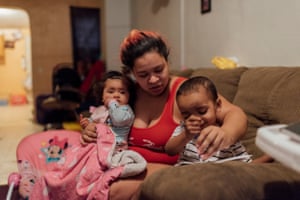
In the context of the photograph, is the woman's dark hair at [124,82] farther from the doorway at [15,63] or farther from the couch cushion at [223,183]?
the doorway at [15,63]

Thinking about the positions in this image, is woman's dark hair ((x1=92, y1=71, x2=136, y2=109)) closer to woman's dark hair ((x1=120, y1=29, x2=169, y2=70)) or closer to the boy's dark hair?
woman's dark hair ((x1=120, y1=29, x2=169, y2=70))

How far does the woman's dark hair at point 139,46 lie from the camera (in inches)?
61.3

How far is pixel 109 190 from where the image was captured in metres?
1.30

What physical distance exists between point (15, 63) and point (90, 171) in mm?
8351

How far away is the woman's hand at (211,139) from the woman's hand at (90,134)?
61 cm

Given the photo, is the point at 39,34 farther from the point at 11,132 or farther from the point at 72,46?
the point at 11,132

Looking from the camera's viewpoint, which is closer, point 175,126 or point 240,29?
point 175,126

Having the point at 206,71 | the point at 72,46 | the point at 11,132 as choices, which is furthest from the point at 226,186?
the point at 72,46

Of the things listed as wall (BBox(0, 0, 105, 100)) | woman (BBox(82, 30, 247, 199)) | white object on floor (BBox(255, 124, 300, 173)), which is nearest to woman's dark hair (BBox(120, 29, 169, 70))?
woman (BBox(82, 30, 247, 199))

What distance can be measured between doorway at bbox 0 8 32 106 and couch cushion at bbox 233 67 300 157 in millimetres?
7679

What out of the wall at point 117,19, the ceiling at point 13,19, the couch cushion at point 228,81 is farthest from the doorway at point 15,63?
the couch cushion at point 228,81

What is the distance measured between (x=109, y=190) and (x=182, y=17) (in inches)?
91.4

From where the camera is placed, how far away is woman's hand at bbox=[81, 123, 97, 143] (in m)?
1.60

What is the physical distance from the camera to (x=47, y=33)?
244 inches
